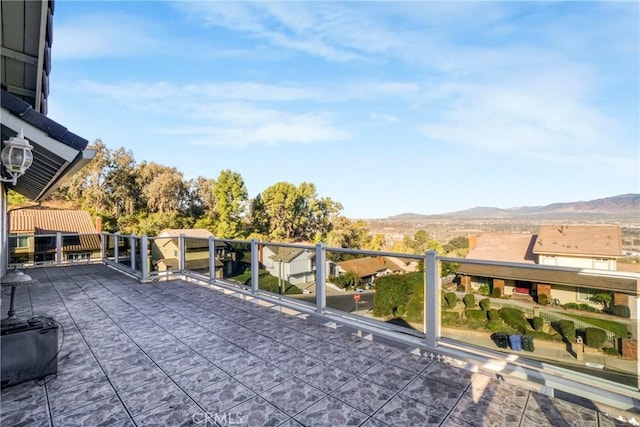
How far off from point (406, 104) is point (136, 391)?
32775 millimetres

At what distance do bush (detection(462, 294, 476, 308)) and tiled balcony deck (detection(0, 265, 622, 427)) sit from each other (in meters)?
0.59

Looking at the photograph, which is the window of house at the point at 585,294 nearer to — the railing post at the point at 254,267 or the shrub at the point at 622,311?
the shrub at the point at 622,311

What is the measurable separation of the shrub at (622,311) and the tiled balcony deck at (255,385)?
720mm

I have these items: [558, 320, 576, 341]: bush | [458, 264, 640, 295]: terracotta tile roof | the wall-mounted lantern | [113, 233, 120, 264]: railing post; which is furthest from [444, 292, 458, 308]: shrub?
[113, 233, 120, 264]: railing post

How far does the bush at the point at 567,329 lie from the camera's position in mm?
2529

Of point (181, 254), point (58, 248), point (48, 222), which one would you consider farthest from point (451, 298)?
point (48, 222)

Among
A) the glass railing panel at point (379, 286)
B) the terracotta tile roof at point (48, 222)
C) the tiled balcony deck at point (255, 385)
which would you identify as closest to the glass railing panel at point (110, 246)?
the terracotta tile roof at point (48, 222)

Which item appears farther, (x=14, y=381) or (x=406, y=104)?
(x=406, y=104)

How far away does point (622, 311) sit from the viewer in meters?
2.28

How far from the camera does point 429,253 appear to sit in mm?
3285

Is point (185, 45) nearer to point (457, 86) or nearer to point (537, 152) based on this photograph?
point (457, 86)

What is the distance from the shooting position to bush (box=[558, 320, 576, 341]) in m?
2.53

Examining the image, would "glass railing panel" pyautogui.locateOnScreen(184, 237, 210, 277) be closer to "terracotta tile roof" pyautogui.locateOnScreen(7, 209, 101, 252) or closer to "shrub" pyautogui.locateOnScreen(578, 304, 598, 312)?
"shrub" pyautogui.locateOnScreen(578, 304, 598, 312)

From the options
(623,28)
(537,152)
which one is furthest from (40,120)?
(537,152)
